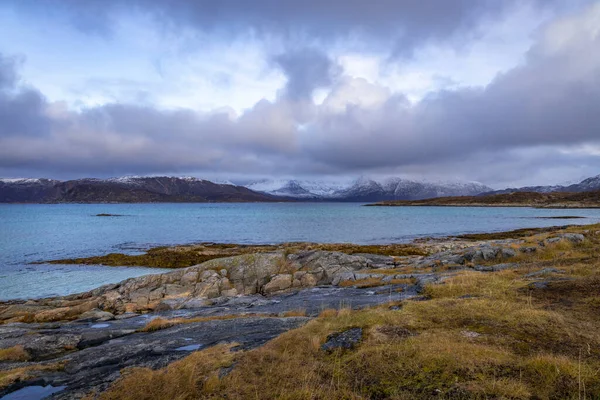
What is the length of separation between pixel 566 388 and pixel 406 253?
1735 inches

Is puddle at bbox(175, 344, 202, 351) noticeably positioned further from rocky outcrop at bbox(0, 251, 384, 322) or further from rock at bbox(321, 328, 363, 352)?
rocky outcrop at bbox(0, 251, 384, 322)

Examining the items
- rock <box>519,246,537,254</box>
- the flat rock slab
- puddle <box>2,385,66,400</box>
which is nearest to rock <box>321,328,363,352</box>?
the flat rock slab

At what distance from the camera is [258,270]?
102ft

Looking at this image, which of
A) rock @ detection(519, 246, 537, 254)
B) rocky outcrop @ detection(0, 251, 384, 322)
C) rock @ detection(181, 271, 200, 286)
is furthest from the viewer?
rock @ detection(181, 271, 200, 286)

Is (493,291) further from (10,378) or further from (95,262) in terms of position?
(95,262)

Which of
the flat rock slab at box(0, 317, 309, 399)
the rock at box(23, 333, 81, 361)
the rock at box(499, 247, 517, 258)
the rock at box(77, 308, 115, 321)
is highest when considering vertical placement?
the rock at box(499, 247, 517, 258)

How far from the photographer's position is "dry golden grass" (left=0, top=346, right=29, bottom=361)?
12.5 metres

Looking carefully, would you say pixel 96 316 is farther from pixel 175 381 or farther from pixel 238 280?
pixel 175 381

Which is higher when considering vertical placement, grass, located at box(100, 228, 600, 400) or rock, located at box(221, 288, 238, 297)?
grass, located at box(100, 228, 600, 400)

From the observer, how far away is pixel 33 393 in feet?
29.8

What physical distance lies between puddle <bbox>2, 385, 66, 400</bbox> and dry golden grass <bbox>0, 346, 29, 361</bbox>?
4180 millimetres

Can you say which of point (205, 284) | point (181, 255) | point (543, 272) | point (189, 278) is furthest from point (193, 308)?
point (181, 255)

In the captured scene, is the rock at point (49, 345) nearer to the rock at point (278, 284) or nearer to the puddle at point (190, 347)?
the puddle at point (190, 347)

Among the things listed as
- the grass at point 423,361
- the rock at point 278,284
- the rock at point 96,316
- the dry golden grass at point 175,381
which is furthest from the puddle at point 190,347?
the rock at point 278,284
